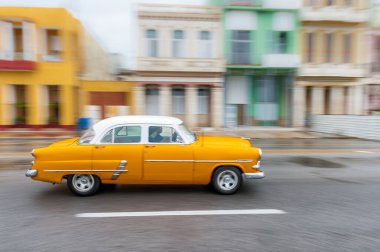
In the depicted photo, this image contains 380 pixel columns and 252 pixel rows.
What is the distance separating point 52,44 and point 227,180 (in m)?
19.8

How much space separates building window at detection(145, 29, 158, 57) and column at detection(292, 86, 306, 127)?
1057cm

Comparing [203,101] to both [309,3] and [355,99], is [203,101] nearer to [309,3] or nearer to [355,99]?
[309,3]

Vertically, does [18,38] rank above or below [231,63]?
above

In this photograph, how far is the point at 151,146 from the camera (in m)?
6.21

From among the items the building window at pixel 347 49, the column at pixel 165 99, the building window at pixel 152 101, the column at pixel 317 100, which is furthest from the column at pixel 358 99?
the building window at pixel 152 101

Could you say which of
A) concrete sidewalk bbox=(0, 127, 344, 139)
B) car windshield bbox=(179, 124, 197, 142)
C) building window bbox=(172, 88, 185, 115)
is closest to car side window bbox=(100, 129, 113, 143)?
car windshield bbox=(179, 124, 197, 142)

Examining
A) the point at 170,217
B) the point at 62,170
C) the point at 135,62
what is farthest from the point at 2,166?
the point at 135,62

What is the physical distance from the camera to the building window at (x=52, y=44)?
2142cm

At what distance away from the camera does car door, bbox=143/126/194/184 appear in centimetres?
617

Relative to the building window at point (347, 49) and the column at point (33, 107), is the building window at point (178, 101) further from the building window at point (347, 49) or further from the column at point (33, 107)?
the building window at point (347, 49)

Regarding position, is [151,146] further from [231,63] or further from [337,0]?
[337,0]

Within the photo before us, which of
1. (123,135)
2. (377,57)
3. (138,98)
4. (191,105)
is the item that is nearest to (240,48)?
(191,105)

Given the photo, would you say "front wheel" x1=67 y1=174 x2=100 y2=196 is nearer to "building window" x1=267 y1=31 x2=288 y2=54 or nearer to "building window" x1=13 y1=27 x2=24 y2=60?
"building window" x1=13 y1=27 x2=24 y2=60

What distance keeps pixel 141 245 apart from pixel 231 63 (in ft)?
64.2
